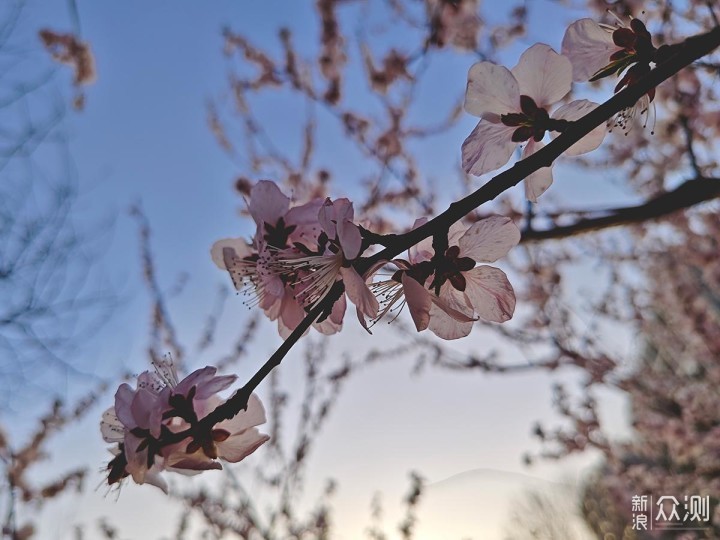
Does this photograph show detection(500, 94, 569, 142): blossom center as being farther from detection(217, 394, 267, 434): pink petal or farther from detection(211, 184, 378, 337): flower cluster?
detection(217, 394, 267, 434): pink petal

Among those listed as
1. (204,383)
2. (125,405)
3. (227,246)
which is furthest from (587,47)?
(125,405)

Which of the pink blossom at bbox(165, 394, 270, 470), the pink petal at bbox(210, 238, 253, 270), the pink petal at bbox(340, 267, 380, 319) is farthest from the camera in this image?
the pink petal at bbox(210, 238, 253, 270)

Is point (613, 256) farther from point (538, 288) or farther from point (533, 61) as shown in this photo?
point (533, 61)

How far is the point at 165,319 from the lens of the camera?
5227mm

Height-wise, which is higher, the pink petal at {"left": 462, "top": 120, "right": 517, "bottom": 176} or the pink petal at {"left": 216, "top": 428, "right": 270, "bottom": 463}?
the pink petal at {"left": 462, "top": 120, "right": 517, "bottom": 176}

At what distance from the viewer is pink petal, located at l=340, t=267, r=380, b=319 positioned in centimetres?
81

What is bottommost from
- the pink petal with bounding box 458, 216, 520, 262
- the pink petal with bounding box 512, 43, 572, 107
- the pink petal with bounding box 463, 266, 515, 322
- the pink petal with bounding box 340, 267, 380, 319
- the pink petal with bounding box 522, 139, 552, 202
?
the pink petal with bounding box 340, 267, 380, 319

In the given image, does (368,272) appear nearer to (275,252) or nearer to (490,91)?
(275,252)

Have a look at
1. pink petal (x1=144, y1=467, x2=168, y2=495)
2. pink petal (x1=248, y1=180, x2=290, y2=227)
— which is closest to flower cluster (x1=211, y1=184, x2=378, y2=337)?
pink petal (x1=248, y1=180, x2=290, y2=227)

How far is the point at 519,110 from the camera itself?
100 centimetres

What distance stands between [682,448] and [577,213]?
5252 mm

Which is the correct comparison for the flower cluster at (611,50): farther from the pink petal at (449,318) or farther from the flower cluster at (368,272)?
the pink petal at (449,318)

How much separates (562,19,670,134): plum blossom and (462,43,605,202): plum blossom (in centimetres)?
5

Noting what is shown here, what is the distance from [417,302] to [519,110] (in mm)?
435
